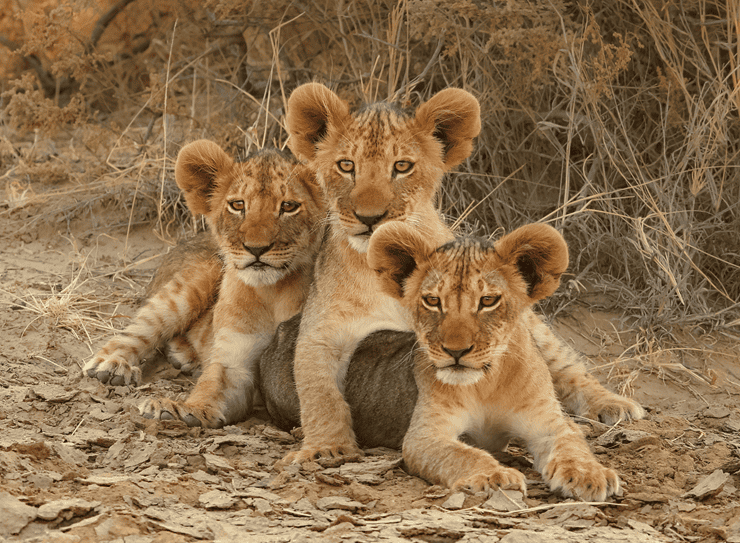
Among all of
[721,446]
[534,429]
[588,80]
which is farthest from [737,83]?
[534,429]

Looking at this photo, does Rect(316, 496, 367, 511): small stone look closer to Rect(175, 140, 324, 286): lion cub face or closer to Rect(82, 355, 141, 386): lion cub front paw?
Rect(175, 140, 324, 286): lion cub face

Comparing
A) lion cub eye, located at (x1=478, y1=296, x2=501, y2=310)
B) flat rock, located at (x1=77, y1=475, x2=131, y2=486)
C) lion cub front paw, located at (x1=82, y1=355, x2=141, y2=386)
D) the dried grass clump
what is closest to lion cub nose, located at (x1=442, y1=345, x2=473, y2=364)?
lion cub eye, located at (x1=478, y1=296, x2=501, y2=310)

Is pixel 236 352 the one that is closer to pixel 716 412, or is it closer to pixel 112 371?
pixel 112 371

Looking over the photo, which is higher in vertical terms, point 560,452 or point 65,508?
point 560,452

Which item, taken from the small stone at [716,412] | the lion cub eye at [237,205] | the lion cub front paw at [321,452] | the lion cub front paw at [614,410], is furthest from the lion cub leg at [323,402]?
the small stone at [716,412]

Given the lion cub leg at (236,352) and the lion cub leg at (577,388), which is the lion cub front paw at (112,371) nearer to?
the lion cub leg at (236,352)

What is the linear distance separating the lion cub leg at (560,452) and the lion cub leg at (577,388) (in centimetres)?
77

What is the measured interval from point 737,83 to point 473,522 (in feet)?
12.7

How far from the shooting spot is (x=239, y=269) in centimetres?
454

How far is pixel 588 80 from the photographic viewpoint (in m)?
5.90

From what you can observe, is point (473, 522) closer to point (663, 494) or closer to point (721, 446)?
point (663, 494)

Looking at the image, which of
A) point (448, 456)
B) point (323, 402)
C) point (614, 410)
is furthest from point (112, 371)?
point (614, 410)

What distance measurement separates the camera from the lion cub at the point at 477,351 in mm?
3434

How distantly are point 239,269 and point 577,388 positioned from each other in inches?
73.8
